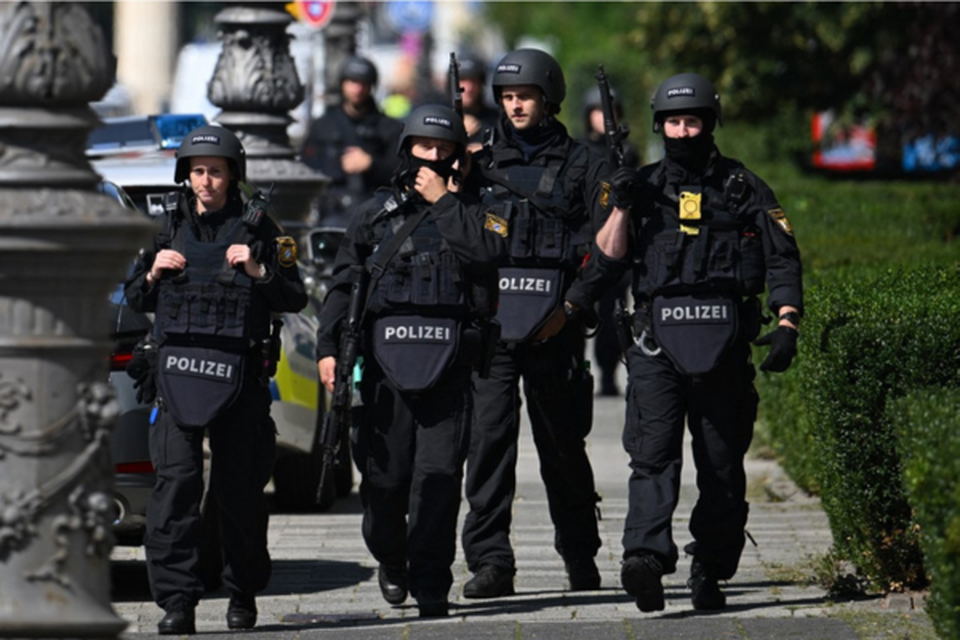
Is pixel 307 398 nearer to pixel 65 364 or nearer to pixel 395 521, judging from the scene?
pixel 395 521

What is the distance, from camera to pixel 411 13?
38.2 m

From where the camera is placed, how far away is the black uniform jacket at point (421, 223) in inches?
306

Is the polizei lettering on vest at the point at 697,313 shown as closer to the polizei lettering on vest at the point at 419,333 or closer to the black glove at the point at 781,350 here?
the black glove at the point at 781,350

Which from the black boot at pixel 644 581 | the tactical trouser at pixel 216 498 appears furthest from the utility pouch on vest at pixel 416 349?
the black boot at pixel 644 581

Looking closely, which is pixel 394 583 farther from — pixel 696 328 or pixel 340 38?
pixel 340 38

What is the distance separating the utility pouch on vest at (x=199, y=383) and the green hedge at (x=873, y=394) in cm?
209

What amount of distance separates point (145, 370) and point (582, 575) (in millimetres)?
1949

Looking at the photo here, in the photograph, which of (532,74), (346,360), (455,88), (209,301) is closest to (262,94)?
(455,88)

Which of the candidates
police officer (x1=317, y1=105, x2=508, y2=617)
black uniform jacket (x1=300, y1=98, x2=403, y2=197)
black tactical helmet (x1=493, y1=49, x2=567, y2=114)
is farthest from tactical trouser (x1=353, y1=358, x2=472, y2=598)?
black uniform jacket (x1=300, y1=98, x2=403, y2=197)

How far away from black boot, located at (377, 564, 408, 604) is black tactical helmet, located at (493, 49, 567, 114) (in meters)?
1.86

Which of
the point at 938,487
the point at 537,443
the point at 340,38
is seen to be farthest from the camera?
the point at 340,38

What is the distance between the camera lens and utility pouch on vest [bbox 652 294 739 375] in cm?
767

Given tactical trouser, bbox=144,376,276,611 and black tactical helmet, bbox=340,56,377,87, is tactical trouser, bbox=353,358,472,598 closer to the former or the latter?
tactical trouser, bbox=144,376,276,611

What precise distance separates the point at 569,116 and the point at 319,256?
36677 millimetres
